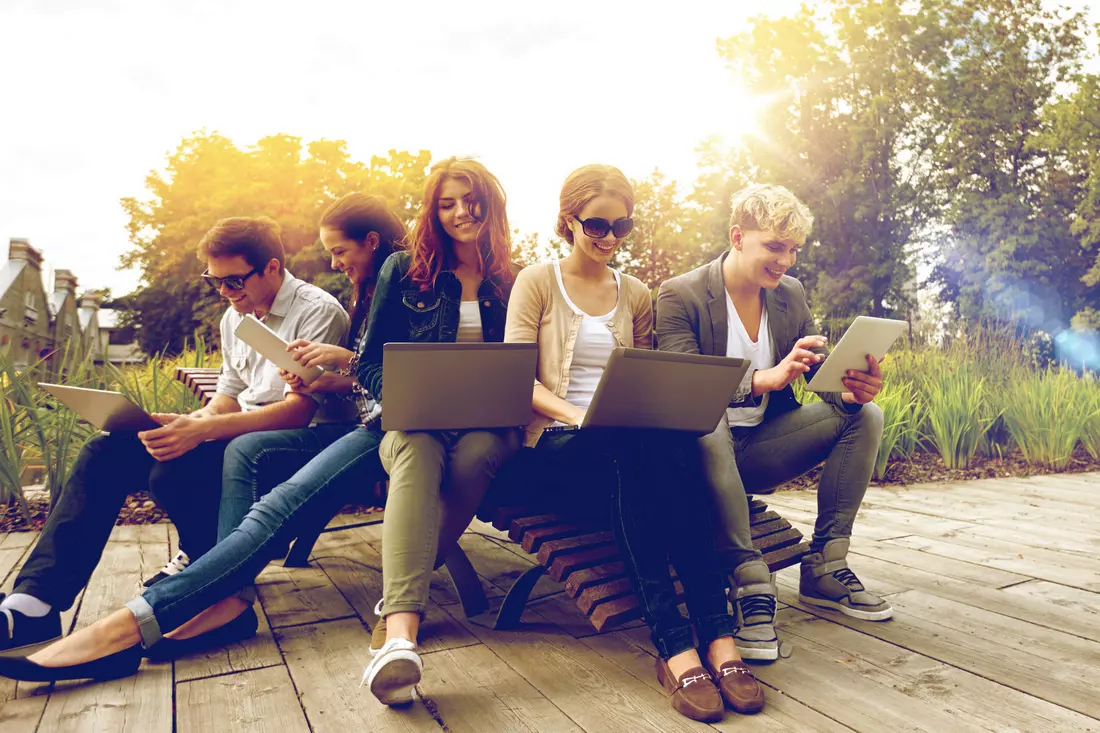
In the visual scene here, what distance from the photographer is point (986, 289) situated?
2102 centimetres

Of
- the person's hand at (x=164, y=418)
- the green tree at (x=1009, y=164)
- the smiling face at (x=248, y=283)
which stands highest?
the green tree at (x=1009, y=164)

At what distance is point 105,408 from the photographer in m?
2.31

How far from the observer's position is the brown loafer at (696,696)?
1861 mm

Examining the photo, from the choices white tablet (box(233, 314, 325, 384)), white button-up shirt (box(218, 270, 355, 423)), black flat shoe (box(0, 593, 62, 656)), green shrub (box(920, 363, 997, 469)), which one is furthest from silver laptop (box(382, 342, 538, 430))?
green shrub (box(920, 363, 997, 469))

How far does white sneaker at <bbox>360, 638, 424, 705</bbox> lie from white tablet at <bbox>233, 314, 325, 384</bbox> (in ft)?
3.22

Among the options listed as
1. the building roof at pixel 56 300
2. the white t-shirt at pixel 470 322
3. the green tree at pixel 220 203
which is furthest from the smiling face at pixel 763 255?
the green tree at pixel 220 203

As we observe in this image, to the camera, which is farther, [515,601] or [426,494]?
[515,601]

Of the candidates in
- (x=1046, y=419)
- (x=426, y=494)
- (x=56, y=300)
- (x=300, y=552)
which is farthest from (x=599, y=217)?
(x=56, y=300)

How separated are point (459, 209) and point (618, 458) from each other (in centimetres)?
95

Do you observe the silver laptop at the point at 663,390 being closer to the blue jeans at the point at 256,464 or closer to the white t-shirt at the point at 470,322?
the white t-shirt at the point at 470,322

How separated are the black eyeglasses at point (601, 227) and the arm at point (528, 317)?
21 cm

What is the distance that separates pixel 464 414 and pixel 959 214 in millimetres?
21878

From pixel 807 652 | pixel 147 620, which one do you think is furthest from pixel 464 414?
pixel 807 652

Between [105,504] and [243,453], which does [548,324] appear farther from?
[105,504]
